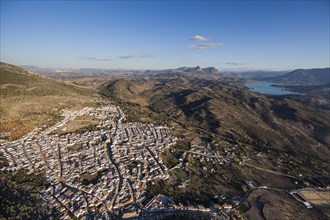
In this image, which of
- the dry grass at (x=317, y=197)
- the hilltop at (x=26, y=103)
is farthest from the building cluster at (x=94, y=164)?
the dry grass at (x=317, y=197)

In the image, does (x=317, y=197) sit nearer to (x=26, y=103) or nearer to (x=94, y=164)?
(x=94, y=164)

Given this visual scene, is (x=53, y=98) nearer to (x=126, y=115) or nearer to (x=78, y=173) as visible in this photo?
(x=126, y=115)

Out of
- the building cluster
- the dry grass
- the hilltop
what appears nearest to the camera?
the building cluster

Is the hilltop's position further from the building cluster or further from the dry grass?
the dry grass

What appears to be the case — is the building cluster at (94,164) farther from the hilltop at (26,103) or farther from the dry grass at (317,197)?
the dry grass at (317,197)

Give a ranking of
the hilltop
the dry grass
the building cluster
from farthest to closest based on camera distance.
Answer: the hilltop, the dry grass, the building cluster

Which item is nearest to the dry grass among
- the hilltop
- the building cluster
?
the building cluster

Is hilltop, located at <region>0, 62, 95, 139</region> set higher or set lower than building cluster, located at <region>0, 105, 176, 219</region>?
higher

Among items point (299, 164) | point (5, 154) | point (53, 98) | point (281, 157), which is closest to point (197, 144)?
point (281, 157)

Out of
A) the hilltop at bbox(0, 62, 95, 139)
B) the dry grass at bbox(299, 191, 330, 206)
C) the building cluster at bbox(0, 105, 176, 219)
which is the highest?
the hilltop at bbox(0, 62, 95, 139)
